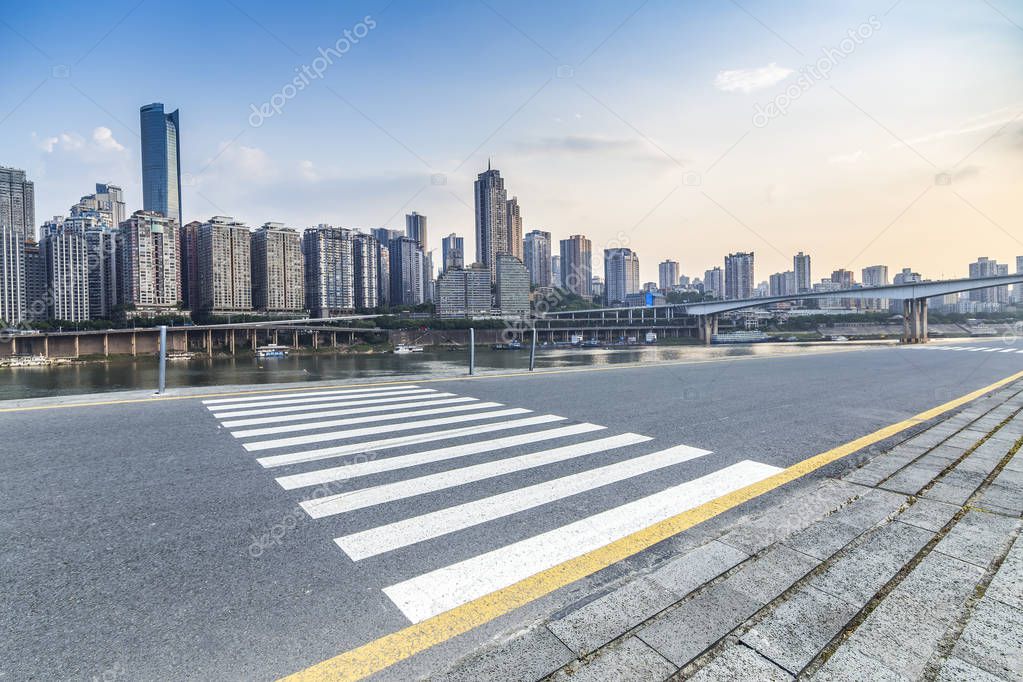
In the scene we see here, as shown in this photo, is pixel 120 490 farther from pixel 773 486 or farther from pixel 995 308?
pixel 995 308

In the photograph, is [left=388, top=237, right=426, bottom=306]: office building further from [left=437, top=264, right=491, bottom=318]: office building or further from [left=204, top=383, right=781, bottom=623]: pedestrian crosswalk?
[left=204, top=383, right=781, bottom=623]: pedestrian crosswalk

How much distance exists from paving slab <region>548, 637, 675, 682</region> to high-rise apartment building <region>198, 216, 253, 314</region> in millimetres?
122077

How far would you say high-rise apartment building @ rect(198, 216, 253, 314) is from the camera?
10756 cm

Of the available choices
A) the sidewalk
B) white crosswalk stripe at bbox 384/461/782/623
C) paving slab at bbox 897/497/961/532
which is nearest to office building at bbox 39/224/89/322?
white crosswalk stripe at bbox 384/461/782/623

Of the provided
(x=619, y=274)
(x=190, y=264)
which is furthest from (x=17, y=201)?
(x=619, y=274)

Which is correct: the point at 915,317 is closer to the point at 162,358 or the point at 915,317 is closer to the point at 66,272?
the point at 162,358

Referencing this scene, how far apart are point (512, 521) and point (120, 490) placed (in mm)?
2990

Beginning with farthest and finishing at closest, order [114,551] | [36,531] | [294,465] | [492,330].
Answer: [492,330] < [294,465] < [36,531] < [114,551]

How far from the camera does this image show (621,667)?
1.81 metres

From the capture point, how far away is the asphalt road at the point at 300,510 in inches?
80.2

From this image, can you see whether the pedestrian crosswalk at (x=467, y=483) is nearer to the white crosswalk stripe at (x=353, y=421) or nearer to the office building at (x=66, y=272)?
the white crosswalk stripe at (x=353, y=421)

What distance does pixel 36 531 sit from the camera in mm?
2975

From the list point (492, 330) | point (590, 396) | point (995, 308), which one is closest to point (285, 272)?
point (492, 330)

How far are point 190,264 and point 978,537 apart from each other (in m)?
137
